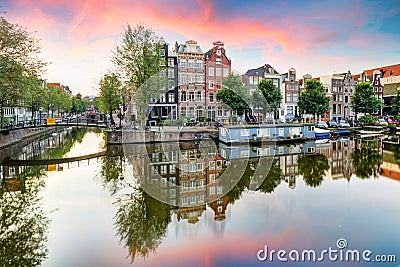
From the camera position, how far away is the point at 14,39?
24.2 m

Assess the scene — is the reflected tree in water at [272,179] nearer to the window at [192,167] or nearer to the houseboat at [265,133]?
the window at [192,167]

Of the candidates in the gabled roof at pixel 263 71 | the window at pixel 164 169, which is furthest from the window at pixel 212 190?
the gabled roof at pixel 263 71

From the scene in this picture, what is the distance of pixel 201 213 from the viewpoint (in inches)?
442

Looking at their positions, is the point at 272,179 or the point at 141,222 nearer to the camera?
the point at 141,222

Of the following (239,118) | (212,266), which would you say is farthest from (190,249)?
(239,118)

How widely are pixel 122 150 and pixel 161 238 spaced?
18.0 metres

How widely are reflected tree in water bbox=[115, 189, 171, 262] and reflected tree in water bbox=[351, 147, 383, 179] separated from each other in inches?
480

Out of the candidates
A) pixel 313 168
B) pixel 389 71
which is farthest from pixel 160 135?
pixel 389 71

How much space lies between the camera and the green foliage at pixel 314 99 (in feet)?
137

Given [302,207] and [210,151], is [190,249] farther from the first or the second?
[210,151]

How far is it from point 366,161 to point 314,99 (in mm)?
22889

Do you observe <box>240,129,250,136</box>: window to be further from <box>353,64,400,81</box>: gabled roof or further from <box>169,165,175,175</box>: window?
<box>353,64,400,81</box>: gabled roof

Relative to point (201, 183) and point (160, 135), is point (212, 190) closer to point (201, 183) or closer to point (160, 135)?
point (201, 183)

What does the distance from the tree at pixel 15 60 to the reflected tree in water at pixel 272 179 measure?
71.8ft
